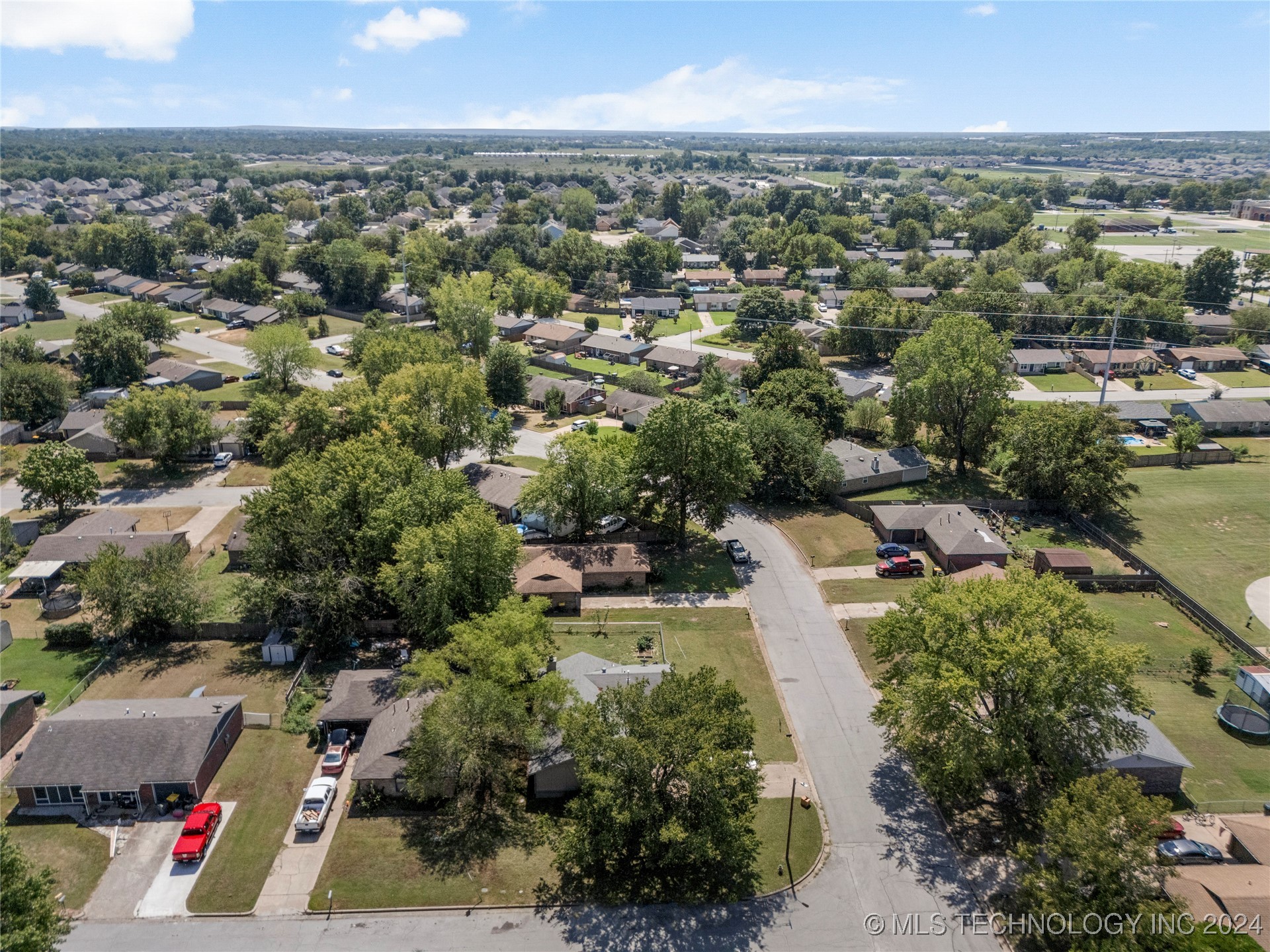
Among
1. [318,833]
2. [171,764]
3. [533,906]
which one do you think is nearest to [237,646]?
[171,764]

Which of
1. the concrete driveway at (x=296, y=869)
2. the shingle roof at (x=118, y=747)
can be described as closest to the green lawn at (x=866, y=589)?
the concrete driveway at (x=296, y=869)

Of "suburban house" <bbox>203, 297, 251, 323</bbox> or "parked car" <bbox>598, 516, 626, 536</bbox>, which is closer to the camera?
"parked car" <bbox>598, 516, 626, 536</bbox>

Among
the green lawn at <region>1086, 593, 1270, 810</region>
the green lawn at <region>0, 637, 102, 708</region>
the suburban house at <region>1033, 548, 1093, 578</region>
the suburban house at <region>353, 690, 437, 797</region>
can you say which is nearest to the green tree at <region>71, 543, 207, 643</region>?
the green lawn at <region>0, 637, 102, 708</region>

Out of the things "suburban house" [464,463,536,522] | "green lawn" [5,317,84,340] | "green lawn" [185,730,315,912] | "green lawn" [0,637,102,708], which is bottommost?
"green lawn" [185,730,315,912]

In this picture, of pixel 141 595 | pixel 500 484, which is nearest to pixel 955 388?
pixel 500 484

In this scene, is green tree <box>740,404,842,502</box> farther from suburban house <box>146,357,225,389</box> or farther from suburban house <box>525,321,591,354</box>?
suburban house <box>146,357,225,389</box>

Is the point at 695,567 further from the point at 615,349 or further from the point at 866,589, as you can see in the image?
the point at 615,349

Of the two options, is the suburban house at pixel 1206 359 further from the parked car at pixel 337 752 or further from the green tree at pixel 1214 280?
the parked car at pixel 337 752
